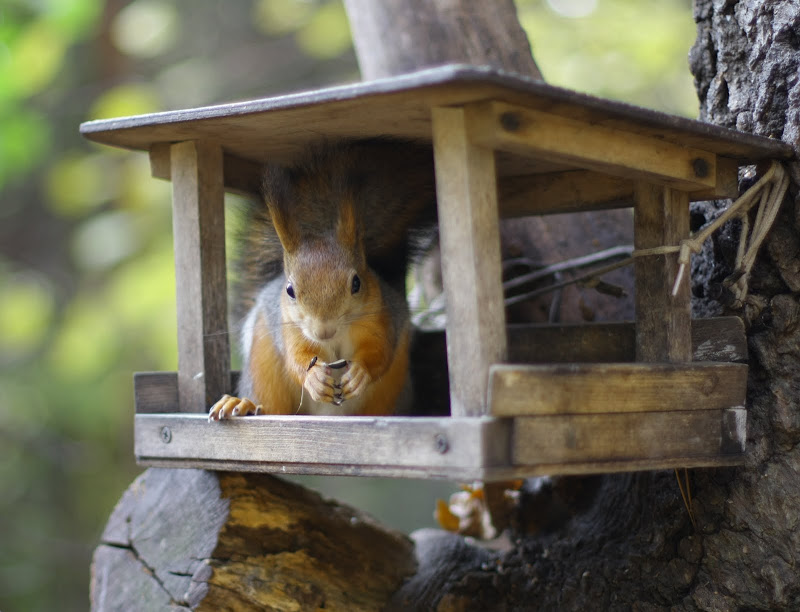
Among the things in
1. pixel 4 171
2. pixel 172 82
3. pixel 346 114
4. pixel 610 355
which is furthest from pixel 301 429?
pixel 172 82

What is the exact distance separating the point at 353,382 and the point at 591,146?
1.90 ft

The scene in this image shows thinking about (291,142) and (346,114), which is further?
(291,142)

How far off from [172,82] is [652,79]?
209 centimetres

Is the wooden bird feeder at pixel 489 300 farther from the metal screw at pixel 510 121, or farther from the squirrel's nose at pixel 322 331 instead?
the squirrel's nose at pixel 322 331

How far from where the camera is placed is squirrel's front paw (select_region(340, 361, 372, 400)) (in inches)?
63.7

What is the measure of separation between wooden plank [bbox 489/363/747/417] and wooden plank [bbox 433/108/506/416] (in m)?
0.04

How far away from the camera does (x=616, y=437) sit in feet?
4.57

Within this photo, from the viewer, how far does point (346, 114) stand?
140cm

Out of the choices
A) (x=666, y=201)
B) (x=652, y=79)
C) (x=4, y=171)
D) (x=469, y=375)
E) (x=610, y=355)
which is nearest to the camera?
(x=469, y=375)

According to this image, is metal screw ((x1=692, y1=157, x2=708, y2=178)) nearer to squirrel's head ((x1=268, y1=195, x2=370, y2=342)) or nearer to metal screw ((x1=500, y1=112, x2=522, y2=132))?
metal screw ((x1=500, y1=112, x2=522, y2=132))

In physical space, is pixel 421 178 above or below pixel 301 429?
above

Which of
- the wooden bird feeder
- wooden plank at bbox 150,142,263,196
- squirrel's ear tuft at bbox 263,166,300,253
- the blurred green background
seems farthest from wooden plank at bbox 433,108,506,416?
the blurred green background

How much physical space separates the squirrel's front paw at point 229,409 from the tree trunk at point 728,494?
0.64 m

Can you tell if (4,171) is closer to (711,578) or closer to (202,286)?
(202,286)
